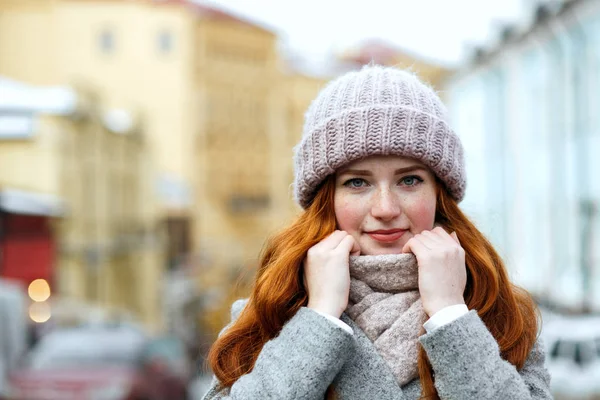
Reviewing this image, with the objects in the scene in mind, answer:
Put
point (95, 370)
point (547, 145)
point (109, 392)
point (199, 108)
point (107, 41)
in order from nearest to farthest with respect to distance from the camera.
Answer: point (109, 392) < point (95, 370) < point (547, 145) < point (107, 41) < point (199, 108)

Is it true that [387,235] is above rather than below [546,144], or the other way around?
below

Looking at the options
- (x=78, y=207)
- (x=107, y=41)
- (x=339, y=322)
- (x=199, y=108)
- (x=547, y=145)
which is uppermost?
(x=107, y=41)

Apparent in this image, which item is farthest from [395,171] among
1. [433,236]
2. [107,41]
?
[107,41]

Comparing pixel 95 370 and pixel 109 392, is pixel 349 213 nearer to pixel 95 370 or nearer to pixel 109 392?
pixel 109 392

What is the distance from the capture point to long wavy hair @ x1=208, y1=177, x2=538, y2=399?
5.93 ft

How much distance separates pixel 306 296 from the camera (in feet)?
6.08

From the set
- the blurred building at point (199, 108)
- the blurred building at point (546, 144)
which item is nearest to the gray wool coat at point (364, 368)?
the blurred building at point (546, 144)

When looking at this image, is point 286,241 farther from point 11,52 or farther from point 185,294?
point 185,294

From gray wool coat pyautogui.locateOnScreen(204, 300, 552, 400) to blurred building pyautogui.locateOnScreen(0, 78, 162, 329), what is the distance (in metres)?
8.16

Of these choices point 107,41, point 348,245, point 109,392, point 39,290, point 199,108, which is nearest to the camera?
point 348,245

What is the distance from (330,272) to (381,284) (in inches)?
3.8

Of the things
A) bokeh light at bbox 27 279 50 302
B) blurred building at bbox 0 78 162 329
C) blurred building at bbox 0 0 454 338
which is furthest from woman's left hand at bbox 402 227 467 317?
blurred building at bbox 0 0 454 338

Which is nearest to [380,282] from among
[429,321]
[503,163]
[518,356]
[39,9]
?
[429,321]

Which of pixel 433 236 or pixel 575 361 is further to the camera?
pixel 575 361
